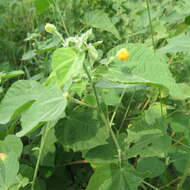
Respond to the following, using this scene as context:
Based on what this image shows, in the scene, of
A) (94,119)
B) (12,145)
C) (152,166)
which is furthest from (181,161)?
(12,145)

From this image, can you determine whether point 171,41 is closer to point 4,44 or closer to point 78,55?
point 78,55

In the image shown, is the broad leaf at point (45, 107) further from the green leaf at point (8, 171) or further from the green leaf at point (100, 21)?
the green leaf at point (100, 21)

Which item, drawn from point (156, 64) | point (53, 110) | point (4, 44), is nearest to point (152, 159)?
point (156, 64)

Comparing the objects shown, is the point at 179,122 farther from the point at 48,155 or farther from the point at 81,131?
the point at 48,155

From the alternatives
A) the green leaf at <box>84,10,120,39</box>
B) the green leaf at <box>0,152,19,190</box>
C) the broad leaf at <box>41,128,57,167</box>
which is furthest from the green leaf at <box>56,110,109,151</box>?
the green leaf at <box>84,10,120,39</box>

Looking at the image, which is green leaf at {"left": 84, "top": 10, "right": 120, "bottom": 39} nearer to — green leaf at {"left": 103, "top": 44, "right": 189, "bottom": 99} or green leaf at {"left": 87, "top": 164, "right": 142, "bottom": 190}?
green leaf at {"left": 103, "top": 44, "right": 189, "bottom": 99}

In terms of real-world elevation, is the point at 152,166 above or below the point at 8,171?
below

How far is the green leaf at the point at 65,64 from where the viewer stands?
626 millimetres

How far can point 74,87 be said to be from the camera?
85 cm

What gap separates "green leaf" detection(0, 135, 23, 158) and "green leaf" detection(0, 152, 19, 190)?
12cm

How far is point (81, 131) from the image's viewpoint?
1.08 m

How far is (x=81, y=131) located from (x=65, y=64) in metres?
0.48

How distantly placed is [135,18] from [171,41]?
1.70m

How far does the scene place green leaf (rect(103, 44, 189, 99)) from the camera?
30.6 inches
